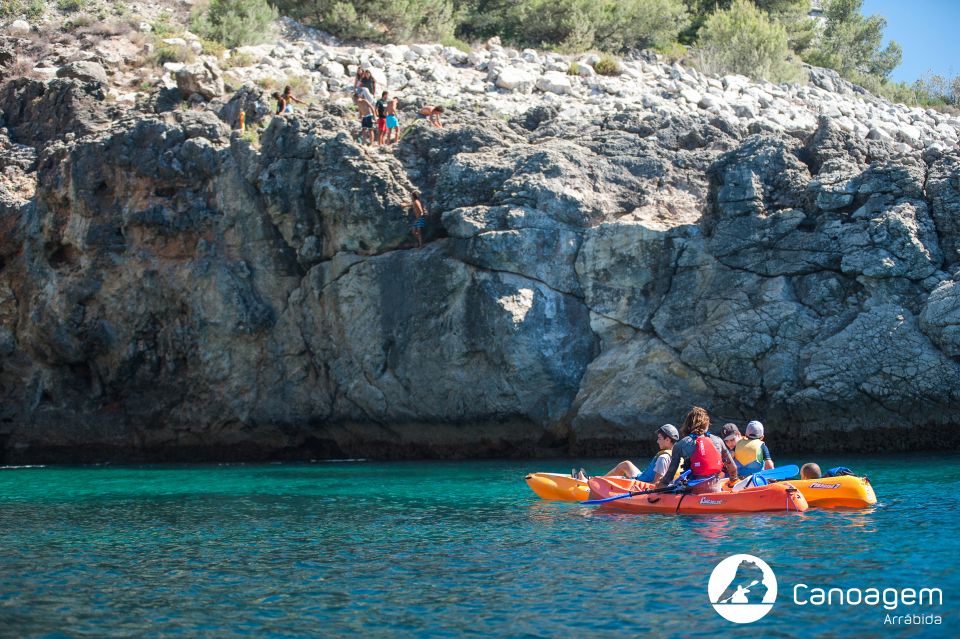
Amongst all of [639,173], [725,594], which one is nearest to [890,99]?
[639,173]

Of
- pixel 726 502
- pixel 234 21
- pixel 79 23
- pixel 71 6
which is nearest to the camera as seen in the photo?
pixel 726 502

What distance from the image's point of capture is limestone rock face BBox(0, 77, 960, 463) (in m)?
21.2

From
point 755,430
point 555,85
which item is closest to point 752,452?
point 755,430

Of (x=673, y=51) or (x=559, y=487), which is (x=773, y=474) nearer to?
(x=559, y=487)

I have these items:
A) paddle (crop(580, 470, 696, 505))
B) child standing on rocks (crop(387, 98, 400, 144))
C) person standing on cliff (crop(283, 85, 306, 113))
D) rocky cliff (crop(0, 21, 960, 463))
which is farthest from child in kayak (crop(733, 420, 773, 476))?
person standing on cliff (crop(283, 85, 306, 113))

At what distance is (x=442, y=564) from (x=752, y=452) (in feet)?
21.5

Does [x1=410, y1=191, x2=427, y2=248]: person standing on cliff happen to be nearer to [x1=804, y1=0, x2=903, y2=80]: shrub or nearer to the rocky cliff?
the rocky cliff

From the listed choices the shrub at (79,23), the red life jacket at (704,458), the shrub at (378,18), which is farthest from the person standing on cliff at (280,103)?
the red life jacket at (704,458)

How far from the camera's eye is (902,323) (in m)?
20.4

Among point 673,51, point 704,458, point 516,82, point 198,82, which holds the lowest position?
point 704,458

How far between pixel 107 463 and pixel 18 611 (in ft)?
68.6

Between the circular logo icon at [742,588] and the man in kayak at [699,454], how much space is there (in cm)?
349

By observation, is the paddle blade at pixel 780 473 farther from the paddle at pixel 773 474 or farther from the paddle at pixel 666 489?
the paddle at pixel 666 489

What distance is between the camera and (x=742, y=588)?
8812 mm
